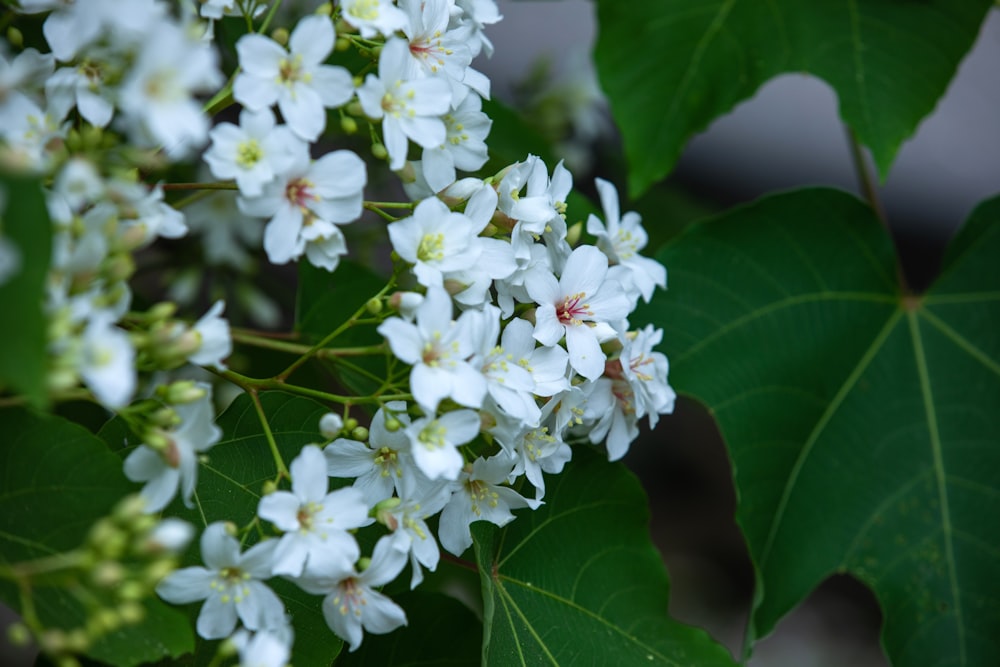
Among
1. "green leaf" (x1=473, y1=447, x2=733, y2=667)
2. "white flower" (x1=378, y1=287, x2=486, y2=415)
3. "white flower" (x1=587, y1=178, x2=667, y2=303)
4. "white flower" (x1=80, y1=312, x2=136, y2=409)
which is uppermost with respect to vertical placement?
"white flower" (x1=80, y1=312, x2=136, y2=409)

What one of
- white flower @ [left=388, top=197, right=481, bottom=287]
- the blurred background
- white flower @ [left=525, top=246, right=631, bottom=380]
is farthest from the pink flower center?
the blurred background

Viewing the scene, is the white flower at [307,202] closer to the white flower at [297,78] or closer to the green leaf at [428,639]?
the white flower at [297,78]

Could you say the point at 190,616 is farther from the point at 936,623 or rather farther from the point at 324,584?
the point at 936,623

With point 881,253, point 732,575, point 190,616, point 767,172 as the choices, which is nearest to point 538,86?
point 881,253

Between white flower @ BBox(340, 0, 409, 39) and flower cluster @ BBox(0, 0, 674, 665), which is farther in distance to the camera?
white flower @ BBox(340, 0, 409, 39)

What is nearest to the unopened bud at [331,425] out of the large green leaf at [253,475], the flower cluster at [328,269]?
the flower cluster at [328,269]

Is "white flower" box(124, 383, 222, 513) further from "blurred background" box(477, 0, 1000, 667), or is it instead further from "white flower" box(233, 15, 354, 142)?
"blurred background" box(477, 0, 1000, 667)

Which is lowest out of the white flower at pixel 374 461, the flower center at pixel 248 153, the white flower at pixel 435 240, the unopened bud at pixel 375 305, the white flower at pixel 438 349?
the white flower at pixel 374 461
